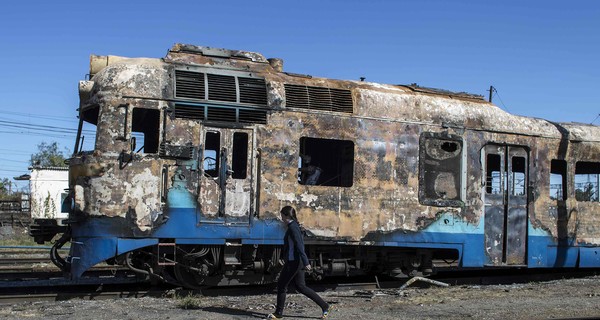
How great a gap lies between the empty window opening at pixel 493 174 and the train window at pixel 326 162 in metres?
2.80

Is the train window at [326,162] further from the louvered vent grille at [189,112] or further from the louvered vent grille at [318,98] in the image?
the louvered vent grille at [189,112]

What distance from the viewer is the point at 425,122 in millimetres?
11836

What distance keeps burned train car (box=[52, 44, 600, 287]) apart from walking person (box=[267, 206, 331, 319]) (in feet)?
6.82

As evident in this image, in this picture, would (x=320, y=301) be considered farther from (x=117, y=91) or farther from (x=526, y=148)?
(x=526, y=148)

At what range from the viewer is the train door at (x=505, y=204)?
476 inches

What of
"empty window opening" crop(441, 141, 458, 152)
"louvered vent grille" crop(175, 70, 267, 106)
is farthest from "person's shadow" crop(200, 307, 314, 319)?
"empty window opening" crop(441, 141, 458, 152)

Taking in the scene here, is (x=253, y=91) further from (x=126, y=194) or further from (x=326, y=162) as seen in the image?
(x=126, y=194)

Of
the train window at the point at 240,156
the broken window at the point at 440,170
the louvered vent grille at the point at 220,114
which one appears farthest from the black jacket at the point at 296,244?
the broken window at the point at 440,170

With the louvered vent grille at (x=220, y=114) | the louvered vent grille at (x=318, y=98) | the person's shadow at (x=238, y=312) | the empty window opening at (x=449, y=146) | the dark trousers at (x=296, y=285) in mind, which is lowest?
the person's shadow at (x=238, y=312)

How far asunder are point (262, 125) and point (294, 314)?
3239 millimetres

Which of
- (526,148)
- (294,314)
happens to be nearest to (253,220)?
(294,314)

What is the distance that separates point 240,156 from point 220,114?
76 cm

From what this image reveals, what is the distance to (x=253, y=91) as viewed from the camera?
34.9ft

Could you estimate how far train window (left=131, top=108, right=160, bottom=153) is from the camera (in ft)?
33.0
